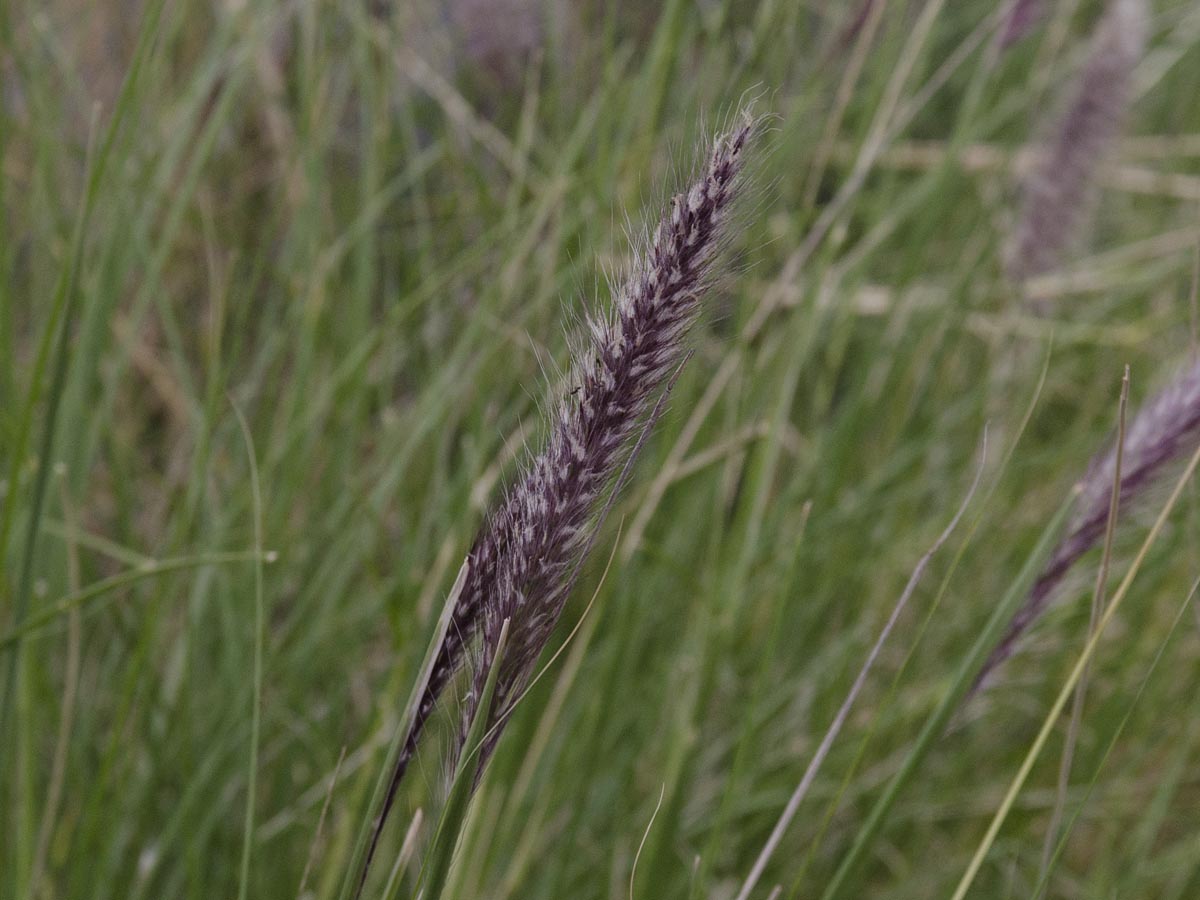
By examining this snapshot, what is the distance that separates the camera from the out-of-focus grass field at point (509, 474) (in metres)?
1.03

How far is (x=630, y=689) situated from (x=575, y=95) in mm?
730

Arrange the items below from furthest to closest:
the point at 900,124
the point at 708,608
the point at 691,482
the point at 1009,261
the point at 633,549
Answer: the point at 1009,261 → the point at 691,482 → the point at 900,124 → the point at 633,549 → the point at 708,608

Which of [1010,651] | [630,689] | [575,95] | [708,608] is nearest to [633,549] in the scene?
[708,608]

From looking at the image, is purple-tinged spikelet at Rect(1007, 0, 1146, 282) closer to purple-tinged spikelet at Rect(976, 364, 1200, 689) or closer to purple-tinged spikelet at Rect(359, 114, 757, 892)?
purple-tinged spikelet at Rect(976, 364, 1200, 689)

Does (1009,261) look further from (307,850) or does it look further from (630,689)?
(307,850)

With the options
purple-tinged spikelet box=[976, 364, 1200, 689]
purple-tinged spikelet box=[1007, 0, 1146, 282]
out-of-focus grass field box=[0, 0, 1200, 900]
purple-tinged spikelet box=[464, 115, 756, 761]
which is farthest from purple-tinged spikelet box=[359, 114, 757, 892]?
purple-tinged spikelet box=[1007, 0, 1146, 282]

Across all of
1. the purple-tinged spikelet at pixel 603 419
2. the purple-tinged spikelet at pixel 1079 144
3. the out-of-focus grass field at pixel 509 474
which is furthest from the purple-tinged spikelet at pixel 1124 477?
the purple-tinged spikelet at pixel 1079 144

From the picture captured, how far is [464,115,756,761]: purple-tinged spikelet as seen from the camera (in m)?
0.46

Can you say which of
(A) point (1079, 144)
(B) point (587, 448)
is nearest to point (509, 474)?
(B) point (587, 448)

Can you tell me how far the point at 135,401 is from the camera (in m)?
1.97

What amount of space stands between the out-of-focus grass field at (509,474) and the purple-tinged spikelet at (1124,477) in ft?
0.27

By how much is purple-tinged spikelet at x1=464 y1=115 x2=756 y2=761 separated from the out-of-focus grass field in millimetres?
177

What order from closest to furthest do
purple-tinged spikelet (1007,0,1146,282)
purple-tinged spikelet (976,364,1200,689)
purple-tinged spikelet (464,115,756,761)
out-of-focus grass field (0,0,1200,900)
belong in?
purple-tinged spikelet (464,115,756,761), purple-tinged spikelet (976,364,1200,689), out-of-focus grass field (0,0,1200,900), purple-tinged spikelet (1007,0,1146,282)

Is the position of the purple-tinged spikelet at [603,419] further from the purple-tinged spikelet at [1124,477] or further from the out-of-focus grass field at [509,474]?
the purple-tinged spikelet at [1124,477]
